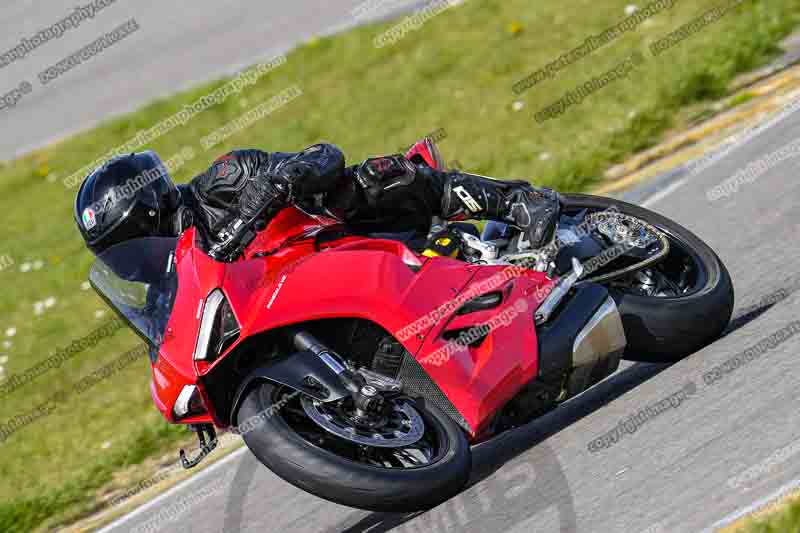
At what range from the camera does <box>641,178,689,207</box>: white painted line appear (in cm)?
823

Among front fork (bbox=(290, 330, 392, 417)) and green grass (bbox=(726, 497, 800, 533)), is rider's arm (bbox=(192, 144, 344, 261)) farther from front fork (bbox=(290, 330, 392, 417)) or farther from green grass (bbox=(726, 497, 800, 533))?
green grass (bbox=(726, 497, 800, 533))

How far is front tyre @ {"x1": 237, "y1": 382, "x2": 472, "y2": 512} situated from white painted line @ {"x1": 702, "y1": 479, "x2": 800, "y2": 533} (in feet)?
3.45

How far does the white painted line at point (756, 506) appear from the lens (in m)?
4.01

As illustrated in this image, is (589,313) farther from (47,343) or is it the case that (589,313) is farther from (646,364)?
(47,343)

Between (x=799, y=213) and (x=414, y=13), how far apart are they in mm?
7329

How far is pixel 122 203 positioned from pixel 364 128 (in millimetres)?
6801

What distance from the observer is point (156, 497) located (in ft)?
21.8

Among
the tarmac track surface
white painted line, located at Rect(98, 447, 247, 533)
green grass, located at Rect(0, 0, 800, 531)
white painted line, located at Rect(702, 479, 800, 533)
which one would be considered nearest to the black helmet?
the tarmac track surface

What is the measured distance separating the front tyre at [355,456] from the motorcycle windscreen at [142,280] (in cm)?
61

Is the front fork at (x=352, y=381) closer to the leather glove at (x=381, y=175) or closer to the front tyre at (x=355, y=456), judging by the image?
the front tyre at (x=355, y=456)

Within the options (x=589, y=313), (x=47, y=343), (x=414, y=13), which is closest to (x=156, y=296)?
(x=589, y=313)

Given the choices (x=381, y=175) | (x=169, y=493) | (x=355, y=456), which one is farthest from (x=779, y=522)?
(x=169, y=493)

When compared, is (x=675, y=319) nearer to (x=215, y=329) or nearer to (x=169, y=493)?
(x=215, y=329)

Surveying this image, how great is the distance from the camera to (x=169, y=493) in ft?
21.7
